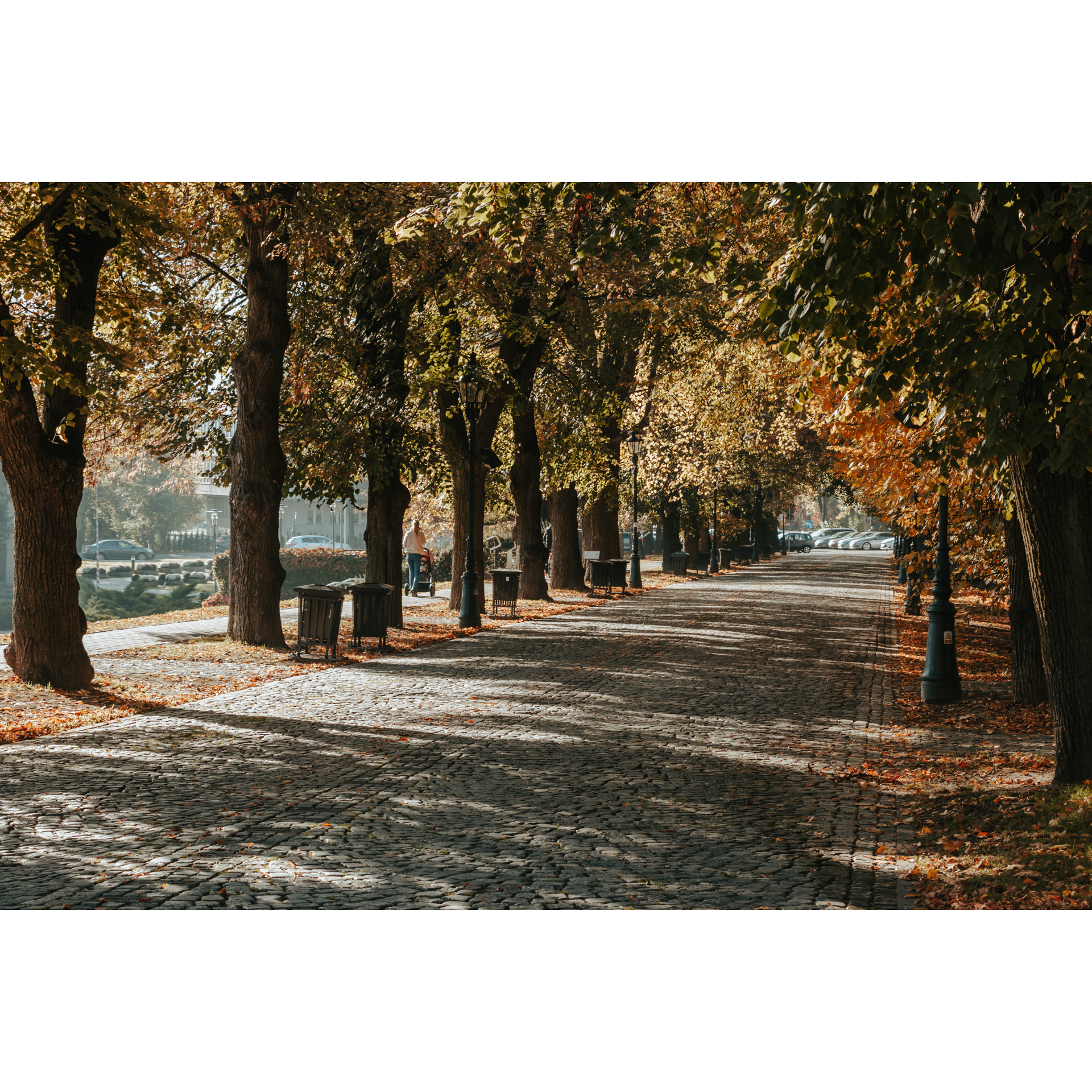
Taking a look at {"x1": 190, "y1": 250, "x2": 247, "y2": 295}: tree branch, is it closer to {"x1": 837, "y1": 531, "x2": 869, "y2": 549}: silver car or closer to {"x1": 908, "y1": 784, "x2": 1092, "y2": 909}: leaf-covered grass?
{"x1": 908, "y1": 784, "x2": 1092, "y2": 909}: leaf-covered grass

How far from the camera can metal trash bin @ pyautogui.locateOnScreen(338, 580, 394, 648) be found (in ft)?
53.3

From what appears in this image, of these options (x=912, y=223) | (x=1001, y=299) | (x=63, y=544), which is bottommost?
(x=63, y=544)

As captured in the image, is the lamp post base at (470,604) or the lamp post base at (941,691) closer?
the lamp post base at (941,691)

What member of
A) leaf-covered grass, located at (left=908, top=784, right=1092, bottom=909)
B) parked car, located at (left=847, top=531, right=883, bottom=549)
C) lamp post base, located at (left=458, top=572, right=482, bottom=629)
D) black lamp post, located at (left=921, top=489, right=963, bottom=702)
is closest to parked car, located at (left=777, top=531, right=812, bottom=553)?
parked car, located at (left=847, top=531, right=883, bottom=549)

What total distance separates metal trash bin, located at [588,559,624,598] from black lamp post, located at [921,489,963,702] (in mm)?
16541

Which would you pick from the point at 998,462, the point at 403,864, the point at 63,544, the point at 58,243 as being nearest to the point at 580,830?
the point at 403,864

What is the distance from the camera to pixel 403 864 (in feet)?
19.1

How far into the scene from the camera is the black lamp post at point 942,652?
37.0ft

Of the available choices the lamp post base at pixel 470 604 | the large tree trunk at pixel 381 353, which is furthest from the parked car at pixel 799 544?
the large tree trunk at pixel 381 353

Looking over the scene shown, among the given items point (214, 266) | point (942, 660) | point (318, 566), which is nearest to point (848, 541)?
point (318, 566)

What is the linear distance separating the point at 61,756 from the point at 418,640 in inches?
353

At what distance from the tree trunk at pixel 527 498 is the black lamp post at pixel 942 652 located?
13.7 m

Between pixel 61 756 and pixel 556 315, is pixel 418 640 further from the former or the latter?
pixel 61 756

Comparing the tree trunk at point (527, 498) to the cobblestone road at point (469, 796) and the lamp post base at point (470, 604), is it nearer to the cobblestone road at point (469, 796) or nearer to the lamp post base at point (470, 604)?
the lamp post base at point (470, 604)
